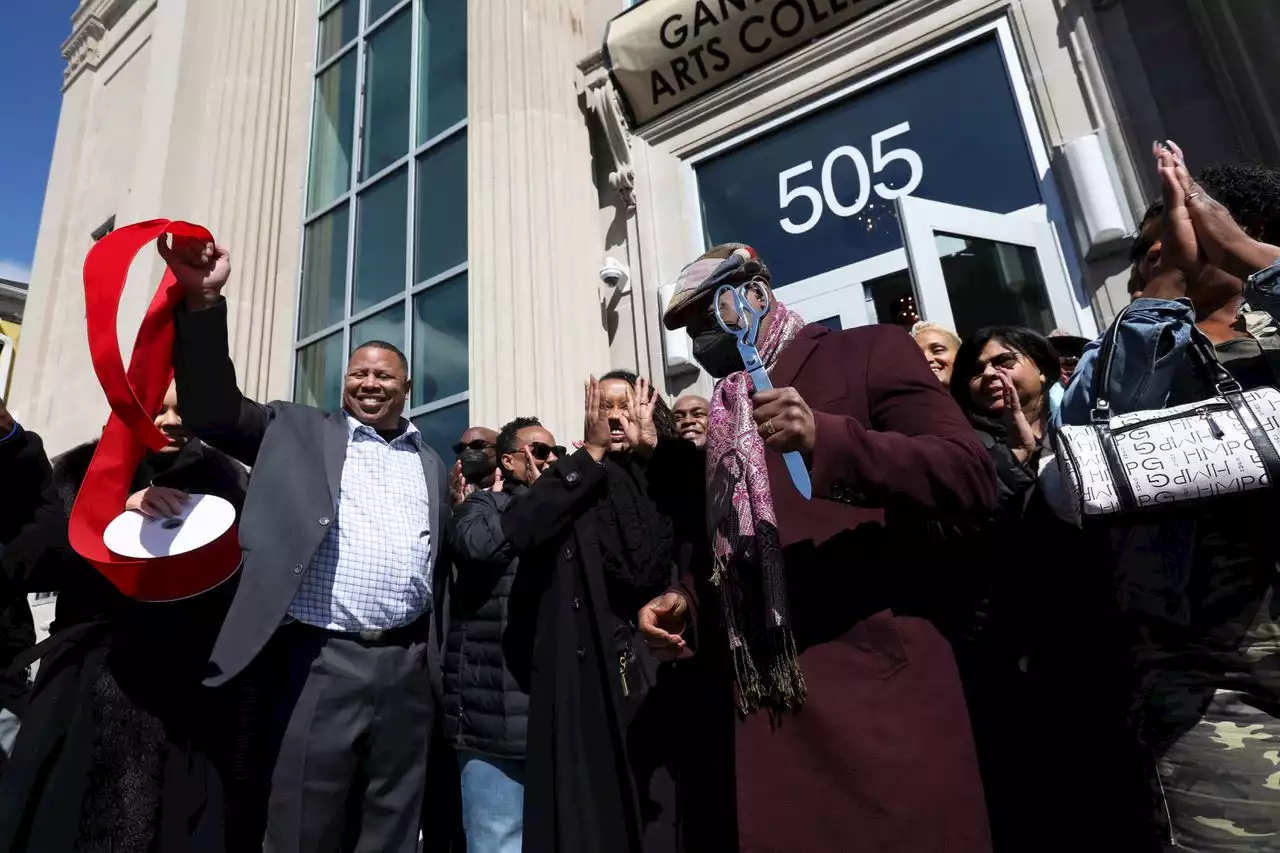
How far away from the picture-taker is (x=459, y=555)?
2.73 metres

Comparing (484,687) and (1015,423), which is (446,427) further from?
(1015,423)

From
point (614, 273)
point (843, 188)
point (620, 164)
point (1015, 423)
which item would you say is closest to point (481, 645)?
point (1015, 423)

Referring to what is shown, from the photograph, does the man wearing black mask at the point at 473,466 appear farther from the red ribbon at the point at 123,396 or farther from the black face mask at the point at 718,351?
the black face mask at the point at 718,351

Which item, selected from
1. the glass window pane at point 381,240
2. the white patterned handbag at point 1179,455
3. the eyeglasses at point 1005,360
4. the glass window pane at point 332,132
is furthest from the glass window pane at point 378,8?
the white patterned handbag at point 1179,455

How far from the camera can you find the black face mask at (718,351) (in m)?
1.70

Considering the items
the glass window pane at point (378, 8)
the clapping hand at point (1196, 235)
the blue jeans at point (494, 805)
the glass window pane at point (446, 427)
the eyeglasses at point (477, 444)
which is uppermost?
the glass window pane at point (378, 8)

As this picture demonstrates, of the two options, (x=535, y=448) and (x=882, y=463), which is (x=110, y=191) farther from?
(x=882, y=463)

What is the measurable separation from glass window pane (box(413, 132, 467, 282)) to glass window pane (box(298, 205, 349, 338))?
1.42m

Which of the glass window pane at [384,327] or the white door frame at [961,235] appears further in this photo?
the glass window pane at [384,327]

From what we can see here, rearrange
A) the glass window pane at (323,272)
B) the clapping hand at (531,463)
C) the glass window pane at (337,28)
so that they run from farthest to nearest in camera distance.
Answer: the glass window pane at (337,28), the glass window pane at (323,272), the clapping hand at (531,463)

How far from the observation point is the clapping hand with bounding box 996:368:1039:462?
1.97m

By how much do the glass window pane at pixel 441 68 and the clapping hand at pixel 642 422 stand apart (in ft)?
19.1

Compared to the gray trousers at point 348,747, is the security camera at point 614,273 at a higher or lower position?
higher

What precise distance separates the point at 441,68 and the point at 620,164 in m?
2.93
